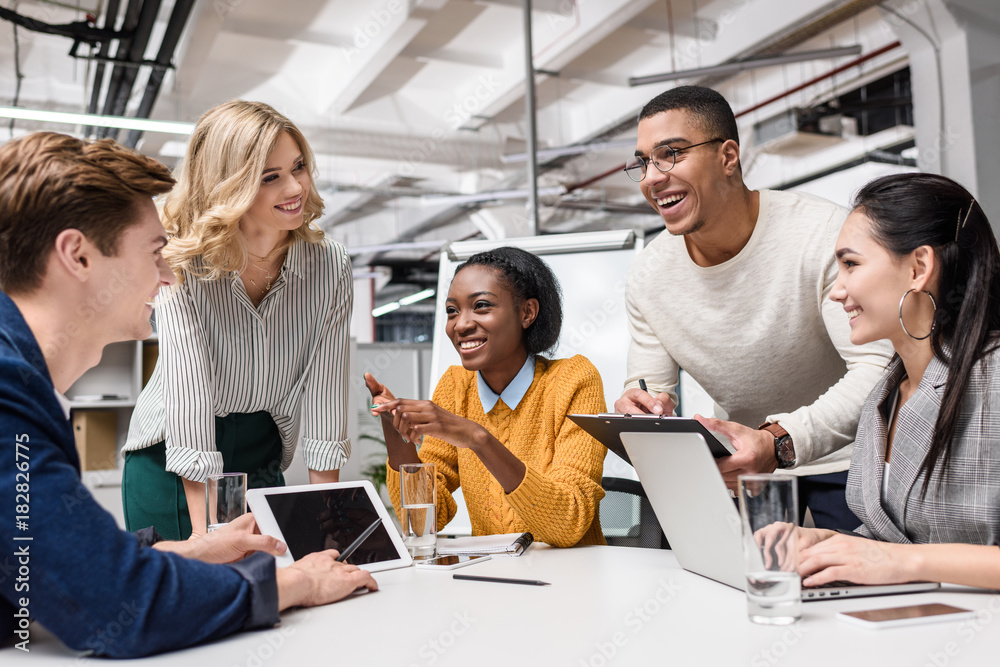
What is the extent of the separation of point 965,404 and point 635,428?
0.52m

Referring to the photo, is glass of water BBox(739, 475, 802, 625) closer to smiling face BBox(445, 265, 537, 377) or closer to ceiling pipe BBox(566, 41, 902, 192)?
smiling face BBox(445, 265, 537, 377)

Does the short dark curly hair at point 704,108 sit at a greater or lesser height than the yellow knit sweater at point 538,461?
greater

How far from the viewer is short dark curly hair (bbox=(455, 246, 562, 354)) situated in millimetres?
2189

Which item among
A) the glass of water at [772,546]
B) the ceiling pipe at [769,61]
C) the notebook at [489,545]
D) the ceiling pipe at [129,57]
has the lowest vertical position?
the notebook at [489,545]

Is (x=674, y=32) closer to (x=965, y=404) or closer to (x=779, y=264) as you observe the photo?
(x=779, y=264)

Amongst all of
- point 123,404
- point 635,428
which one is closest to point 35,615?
point 635,428

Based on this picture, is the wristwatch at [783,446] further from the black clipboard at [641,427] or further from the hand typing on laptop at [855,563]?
the hand typing on laptop at [855,563]

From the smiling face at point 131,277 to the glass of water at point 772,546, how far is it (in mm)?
838

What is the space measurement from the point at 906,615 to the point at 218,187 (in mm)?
1487

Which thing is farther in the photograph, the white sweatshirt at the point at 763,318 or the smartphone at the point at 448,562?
the white sweatshirt at the point at 763,318

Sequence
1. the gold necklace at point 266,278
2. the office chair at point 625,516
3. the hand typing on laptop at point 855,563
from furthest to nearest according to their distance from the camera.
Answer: the office chair at point 625,516, the gold necklace at point 266,278, the hand typing on laptop at point 855,563

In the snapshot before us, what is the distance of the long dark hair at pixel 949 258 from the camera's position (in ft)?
4.31

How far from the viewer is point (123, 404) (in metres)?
5.07

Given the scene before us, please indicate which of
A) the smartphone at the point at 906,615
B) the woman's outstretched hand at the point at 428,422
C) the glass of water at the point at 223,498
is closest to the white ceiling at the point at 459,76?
the woman's outstretched hand at the point at 428,422
